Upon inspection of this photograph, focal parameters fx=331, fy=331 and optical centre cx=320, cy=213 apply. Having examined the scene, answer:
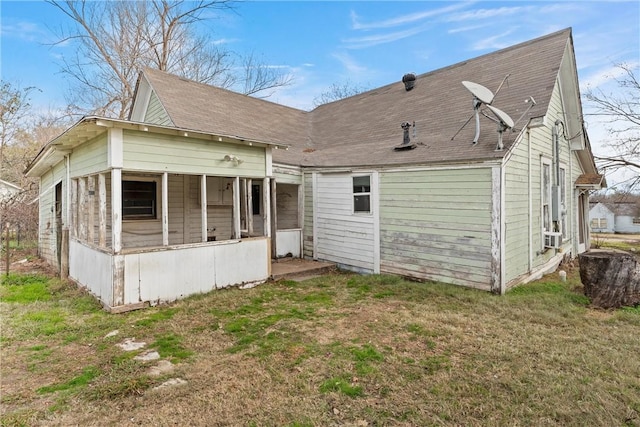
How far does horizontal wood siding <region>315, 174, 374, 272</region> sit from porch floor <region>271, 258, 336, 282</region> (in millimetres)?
450

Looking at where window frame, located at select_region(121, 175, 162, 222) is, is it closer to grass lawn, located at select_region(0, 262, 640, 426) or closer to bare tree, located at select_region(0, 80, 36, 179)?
grass lawn, located at select_region(0, 262, 640, 426)

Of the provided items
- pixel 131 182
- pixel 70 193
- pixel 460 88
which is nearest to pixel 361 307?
pixel 131 182

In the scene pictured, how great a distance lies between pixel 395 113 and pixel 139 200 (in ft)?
26.5

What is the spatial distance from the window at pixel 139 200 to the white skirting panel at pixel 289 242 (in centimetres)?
336

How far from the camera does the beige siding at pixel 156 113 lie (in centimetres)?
968

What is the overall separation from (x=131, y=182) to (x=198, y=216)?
182 centimetres

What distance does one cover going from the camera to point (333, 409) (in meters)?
2.88

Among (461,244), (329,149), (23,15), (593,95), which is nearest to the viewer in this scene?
(461,244)

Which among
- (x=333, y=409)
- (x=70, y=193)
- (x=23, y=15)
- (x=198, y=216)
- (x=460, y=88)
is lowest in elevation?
(x=333, y=409)

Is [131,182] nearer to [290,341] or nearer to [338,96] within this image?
[290,341]

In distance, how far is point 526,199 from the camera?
744 cm

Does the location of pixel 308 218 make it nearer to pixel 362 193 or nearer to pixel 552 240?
pixel 362 193

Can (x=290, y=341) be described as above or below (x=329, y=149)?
below

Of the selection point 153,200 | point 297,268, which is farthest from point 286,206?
point 153,200
